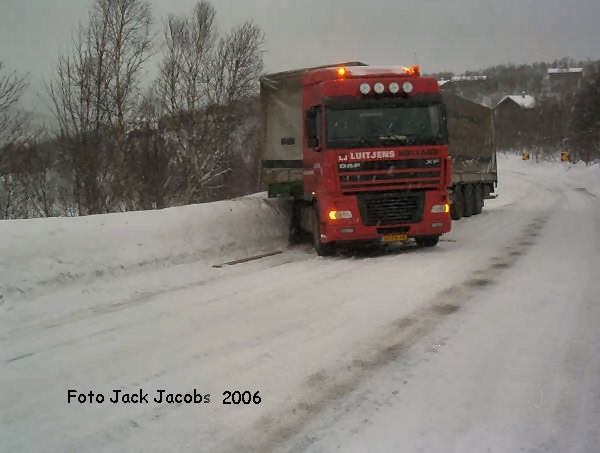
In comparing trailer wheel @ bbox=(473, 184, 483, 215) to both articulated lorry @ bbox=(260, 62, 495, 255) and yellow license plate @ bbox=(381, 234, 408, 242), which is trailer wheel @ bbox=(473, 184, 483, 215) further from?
yellow license plate @ bbox=(381, 234, 408, 242)

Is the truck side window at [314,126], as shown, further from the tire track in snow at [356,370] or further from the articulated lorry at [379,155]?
the tire track in snow at [356,370]

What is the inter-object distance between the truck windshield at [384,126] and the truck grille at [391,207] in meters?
0.97

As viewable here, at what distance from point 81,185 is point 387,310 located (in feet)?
57.0

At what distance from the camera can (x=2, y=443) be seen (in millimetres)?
3447

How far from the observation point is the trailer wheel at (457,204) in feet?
61.3

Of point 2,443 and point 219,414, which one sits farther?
point 219,414

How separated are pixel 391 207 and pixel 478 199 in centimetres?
1125

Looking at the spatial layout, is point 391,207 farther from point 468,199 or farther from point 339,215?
point 468,199

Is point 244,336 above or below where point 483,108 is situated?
below

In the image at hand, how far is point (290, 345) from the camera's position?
5117mm

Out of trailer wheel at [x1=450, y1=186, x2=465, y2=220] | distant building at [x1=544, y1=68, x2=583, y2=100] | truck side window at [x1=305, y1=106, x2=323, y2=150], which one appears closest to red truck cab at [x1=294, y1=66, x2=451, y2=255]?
truck side window at [x1=305, y1=106, x2=323, y2=150]

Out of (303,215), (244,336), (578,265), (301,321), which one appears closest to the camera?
(244,336)

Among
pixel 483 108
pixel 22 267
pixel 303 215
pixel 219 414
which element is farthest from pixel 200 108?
pixel 219 414

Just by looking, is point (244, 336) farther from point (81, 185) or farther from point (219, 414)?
point (81, 185)
